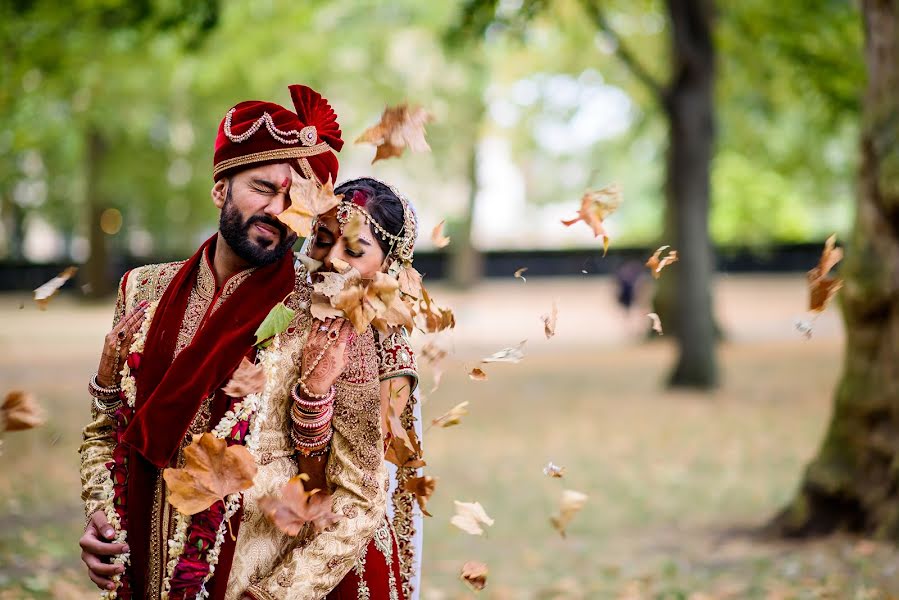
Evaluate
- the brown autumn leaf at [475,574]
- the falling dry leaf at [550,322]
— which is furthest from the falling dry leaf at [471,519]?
the falling dry leaf at [550,322]

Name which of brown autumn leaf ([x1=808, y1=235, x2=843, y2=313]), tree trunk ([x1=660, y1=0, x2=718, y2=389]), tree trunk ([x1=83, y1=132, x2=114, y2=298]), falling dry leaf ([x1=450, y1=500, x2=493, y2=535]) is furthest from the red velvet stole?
tree trunk ([x1=83, y1=132, x2=114, y2=298])

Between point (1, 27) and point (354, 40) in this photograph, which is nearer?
point (1, 27)

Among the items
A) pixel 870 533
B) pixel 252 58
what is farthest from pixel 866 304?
pixel 252 58

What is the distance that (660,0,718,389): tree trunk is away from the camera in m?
16.0

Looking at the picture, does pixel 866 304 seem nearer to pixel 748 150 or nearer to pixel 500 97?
pixel 748 150

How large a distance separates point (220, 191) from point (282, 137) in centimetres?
26

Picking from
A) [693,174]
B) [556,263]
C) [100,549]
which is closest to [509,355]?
[100,549]

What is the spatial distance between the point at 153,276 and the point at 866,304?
5.68m

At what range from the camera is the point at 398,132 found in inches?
113

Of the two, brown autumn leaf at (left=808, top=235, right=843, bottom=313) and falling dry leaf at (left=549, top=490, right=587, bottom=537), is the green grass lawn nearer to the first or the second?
falling dry leaf at (left=549, top=490, right=587, bottom=537)

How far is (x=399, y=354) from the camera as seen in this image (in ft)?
9.20

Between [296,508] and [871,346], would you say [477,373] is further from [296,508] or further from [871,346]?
[871,346]

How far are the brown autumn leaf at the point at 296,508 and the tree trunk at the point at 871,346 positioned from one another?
549 cm

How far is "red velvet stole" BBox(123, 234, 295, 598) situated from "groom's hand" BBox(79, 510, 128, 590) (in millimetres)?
50
